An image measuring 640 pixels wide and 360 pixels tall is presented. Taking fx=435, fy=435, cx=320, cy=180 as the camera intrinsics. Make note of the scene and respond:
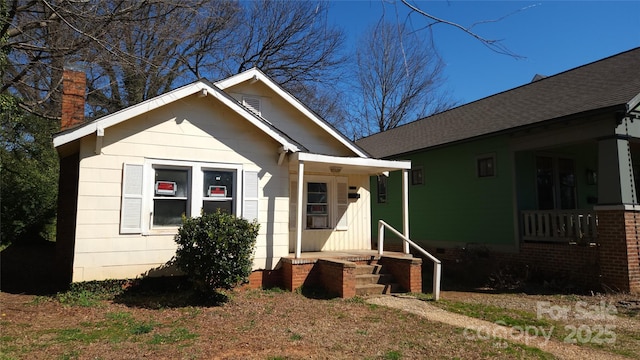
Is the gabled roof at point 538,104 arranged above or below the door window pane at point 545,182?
above

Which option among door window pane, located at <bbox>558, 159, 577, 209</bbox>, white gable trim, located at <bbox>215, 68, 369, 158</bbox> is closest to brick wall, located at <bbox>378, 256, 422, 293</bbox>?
white gable trim, located at <bbox>215, 68, 369, 158</bbox>

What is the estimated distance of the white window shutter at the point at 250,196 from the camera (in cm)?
931

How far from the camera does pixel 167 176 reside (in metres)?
8.77

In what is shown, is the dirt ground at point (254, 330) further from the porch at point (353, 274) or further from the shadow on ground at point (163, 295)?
the porch at point (353, 274)

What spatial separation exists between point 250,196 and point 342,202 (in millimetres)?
3262

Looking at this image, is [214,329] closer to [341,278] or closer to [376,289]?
[341,278]

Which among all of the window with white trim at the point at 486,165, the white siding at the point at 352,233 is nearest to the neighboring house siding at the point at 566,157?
the window with white trim at the point at 486,165

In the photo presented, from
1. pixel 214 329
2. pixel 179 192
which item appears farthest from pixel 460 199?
pixel 214 329

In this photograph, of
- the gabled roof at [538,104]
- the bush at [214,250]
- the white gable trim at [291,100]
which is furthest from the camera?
the white gable trim at [291,100]

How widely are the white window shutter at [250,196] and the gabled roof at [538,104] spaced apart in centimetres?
673

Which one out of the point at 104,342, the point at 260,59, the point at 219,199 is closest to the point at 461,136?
the point at 219,199

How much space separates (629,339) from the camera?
6238 millimetres

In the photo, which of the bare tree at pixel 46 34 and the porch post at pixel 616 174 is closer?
the bare tree at pixel 46 34

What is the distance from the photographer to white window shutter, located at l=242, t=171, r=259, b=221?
9.31 m
